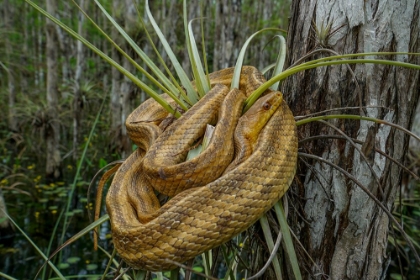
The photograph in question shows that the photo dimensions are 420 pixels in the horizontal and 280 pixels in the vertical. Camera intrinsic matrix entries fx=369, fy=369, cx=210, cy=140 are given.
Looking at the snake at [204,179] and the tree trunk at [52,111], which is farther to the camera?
the tree trunk at [52,111]

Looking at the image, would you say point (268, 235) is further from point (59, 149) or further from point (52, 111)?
point (59, 149)

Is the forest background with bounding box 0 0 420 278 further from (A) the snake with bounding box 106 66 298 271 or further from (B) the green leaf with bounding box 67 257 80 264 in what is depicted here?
(A) the snake with bounding box 106 66 298 271

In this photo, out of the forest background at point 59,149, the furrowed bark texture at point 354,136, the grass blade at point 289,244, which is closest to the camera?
the grass blade at point 289,244

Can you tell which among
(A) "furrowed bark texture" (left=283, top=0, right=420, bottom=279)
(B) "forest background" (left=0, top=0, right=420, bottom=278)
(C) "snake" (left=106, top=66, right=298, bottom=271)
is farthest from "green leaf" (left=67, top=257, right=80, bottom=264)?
(A) "furrowed bark texture" (left=283, top=0, right=420, bottom=279)

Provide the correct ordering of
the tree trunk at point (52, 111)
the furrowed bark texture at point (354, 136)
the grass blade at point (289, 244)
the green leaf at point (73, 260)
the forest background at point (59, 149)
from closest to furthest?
the grass blade at point (289, 244) < the furrowed bark texture at point (354, 136) < the green leaf at point (73, 260) < the forest background at point (59, 149) < the tree trunk at point (52, 111)

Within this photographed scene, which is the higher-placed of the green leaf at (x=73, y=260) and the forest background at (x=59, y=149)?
the forest background at (x=59, y=149)

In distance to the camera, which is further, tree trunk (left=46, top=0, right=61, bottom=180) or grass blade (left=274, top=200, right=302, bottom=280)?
tree trunk (left=46, top=0, right=61, bottom=180)

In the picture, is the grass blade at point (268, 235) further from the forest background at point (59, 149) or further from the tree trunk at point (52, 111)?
the tree trunk at point (52, 111)

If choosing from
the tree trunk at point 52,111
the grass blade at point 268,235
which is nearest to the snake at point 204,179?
the grass blade at point 268,235
